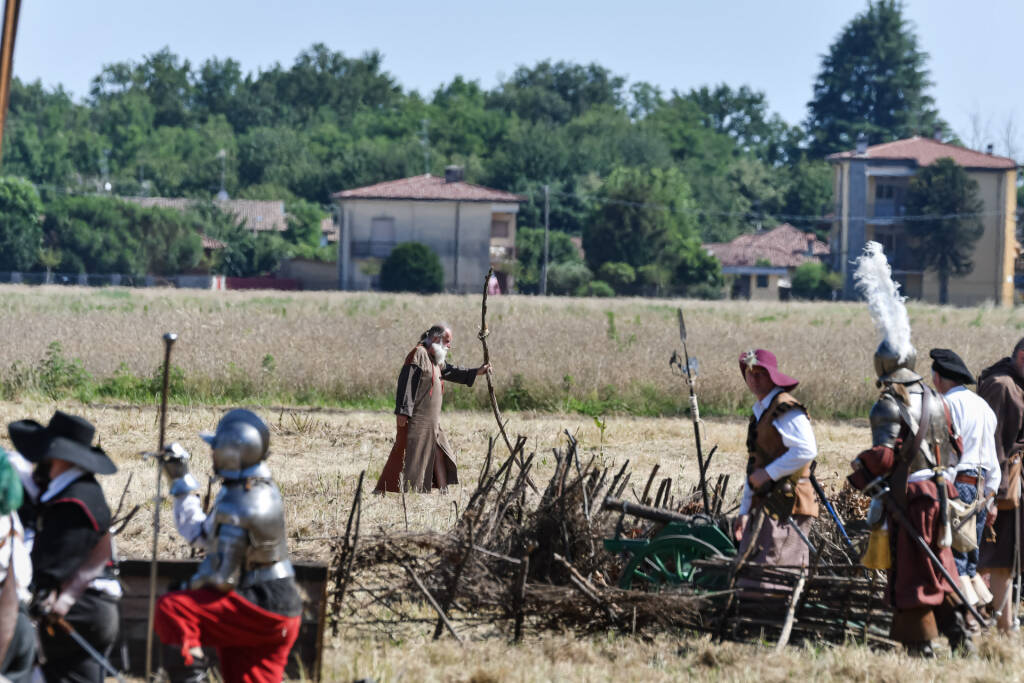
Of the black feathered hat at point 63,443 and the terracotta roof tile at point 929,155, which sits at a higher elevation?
the terracotta roof tile at point 929,155

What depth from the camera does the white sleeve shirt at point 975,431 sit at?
23.4 feet

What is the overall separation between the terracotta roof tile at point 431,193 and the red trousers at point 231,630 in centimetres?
6340

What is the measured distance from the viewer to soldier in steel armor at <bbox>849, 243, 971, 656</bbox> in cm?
673

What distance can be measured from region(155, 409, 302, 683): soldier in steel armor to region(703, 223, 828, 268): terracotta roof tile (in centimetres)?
7247

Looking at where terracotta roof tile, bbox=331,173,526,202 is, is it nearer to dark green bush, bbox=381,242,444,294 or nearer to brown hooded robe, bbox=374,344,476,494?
dark green bush, bbox=381,242,444,294

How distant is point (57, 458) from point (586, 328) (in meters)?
20.0

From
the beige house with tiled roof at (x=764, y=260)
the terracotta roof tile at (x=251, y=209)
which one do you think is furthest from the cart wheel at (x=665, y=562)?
the terracotta roof tile at (x=251, y=209)

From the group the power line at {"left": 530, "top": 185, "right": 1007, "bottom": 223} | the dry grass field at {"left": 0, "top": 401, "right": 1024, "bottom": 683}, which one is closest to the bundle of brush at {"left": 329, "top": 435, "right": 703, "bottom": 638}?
the dry grass field at {"left": 0, "top": 401, "right": 1024, "bottom": 683}

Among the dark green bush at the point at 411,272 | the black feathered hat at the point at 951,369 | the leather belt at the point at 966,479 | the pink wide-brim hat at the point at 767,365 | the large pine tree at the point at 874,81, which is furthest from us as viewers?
the large pine tree at the point at 874,81

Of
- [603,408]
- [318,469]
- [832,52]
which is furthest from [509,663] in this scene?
[832,52]

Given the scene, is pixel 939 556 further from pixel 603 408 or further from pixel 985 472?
pixel 603 408

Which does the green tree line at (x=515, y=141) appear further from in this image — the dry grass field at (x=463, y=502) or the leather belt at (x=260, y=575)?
the leather belt at (x=260, y=575)

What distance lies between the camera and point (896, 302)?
7.03 m

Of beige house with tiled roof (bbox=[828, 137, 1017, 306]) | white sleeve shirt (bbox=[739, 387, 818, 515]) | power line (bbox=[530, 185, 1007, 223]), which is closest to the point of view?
white sleeve shirt (bbox=[739, 387, 818, 515])
